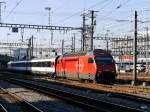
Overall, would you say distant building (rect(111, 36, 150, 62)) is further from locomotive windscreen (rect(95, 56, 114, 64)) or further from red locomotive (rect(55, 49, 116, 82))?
locomotive windscreen (rect(95, 56, 114, 64))

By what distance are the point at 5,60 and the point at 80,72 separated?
318ft

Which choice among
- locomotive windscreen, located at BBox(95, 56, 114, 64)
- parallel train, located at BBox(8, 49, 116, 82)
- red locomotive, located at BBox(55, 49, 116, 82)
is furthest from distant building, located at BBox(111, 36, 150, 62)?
locomotive windscreen, located at BBox(95, 56, 114, 64)

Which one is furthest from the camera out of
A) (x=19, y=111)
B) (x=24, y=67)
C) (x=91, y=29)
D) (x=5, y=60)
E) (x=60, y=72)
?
(x=5, y=60)

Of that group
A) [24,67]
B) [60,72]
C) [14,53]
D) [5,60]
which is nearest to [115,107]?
[60,72]

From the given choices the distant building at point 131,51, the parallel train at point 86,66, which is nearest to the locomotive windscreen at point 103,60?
the parallel train at point 86,66

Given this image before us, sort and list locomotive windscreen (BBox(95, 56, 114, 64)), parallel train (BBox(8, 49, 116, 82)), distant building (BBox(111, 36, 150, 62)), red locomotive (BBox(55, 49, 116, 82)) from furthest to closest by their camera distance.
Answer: distant building (BBox(111, 36, 150, 62)) < locomotive windscreen (BBox(95, 56, 114, 64)) < parallel train (BBox(8, 49, 116, 82)) < red locomotive (BBox(55, 49, 116, 82))

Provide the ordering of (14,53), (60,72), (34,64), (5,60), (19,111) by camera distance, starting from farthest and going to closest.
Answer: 1. (14,53)
2. (5,60)
3. (34,64)
4. (60,72)
5. (19,111)

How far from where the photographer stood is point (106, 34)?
81938 millimetres

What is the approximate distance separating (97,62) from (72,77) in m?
7.72

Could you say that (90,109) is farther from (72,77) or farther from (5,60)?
(5,60)

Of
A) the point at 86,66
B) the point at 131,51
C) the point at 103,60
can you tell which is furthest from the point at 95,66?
the point at 131,51

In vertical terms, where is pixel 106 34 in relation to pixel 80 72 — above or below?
above

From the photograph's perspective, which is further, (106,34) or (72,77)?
(106,34)

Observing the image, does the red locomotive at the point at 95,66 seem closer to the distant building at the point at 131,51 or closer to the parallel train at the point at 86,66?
the parallel train at the point at 86,66
